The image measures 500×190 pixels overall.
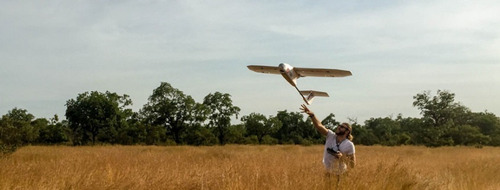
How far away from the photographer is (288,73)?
844cm

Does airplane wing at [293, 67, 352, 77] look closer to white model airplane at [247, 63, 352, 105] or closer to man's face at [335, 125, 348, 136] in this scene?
white model airplane at [247, 63, 352, 105]

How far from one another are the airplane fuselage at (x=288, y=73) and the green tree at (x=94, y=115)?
138ft

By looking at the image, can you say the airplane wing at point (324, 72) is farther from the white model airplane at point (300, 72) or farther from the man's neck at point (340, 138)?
the man's neck at point (340, 138)

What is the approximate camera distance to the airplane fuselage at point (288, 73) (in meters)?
8.39

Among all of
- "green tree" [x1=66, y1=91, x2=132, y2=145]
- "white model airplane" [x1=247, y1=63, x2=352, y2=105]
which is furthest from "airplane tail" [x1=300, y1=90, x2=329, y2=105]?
"green tree" [x1=66, y1=91, x2=132, y2=145]

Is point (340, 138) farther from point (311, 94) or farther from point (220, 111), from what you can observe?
point (220, 111)

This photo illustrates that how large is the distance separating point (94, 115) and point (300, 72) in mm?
44752

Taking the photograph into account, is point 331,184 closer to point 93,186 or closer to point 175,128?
point 93,186

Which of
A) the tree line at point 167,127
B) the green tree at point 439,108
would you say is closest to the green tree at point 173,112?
the tree line at point 167,127

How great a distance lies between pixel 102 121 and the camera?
161 ft

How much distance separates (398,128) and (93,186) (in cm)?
7828

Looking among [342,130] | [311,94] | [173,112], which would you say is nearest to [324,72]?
[311,94]

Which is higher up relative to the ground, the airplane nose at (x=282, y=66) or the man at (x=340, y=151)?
the airplane nose at (x=282, y=66)

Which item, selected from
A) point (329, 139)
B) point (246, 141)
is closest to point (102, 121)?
point (246, 141)
